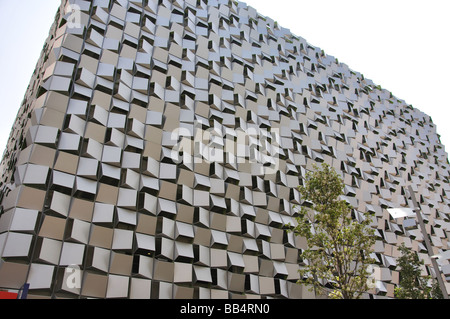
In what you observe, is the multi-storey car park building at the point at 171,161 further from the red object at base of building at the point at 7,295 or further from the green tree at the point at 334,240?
the green tree at the point at 334,240

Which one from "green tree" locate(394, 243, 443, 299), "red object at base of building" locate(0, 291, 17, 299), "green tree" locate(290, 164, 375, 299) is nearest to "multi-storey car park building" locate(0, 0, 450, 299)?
"red object at base of building" locate(0, 291, 17, 299)

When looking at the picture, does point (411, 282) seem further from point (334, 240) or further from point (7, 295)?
point (7, 295)

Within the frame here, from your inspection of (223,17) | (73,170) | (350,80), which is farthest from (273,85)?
(73,170)

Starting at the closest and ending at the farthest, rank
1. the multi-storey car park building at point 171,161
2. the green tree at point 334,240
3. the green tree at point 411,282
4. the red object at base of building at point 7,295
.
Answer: the red object at base of building at point 7,295
the multi-storey car park building at point 171,161
the green tree at point 334,240
the green tree at point 411,282

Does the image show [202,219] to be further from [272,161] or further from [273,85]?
[273,85]

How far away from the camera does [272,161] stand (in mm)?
19562

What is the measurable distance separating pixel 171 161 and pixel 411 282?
1502 centimetres

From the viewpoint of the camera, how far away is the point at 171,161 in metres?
15.7

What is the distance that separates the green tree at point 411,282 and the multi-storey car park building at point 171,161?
1.00m

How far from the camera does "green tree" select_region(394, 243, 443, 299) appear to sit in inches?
727

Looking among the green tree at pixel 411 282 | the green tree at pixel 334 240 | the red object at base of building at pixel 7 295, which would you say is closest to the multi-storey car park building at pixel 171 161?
the red object at base of building at pixel 7 295

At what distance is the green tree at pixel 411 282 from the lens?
18.5m

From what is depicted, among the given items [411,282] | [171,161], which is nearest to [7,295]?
[171,161]

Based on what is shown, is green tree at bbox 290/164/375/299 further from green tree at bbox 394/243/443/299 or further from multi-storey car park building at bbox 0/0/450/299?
green tree at bbox 394/243/443/299
